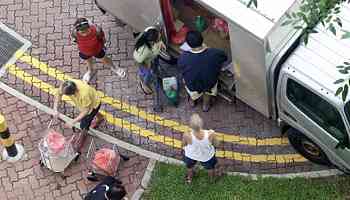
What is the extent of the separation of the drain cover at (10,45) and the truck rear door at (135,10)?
151 centimetres

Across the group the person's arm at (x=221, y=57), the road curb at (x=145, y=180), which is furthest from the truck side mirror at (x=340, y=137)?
the road curb at (x=145, y=180)

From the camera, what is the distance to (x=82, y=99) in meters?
11.3

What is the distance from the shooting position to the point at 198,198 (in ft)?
37.8

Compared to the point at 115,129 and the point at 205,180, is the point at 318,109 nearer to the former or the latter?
the point at 205,180

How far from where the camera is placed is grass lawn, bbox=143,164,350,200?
11.4 metres

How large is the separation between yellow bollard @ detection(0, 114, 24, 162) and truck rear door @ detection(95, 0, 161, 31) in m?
2.51

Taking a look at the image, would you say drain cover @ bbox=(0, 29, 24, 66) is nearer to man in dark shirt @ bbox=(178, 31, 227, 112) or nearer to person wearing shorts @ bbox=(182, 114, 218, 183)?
man in dark shirt @ bbox=(178, 31, 227, 112)

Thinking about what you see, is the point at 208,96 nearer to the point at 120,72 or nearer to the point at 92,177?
the point at 120,72

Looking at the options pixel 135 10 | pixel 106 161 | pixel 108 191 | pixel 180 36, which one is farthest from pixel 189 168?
pixel 135 10

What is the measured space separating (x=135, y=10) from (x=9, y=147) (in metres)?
2.88

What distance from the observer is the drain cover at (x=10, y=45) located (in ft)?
42.9

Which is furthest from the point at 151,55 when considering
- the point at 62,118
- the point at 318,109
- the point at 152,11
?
the point at 318,109

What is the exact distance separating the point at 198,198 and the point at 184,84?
1.90 metres

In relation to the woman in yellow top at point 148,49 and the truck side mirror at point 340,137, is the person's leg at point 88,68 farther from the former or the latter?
the truck side mirror at point 340,137
